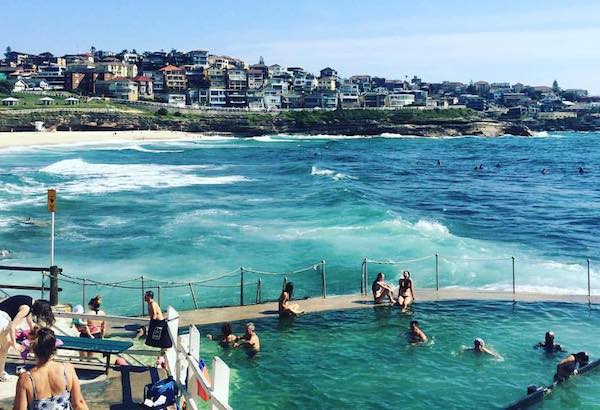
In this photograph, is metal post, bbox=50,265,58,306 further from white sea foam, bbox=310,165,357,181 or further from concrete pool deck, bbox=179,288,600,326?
white sea foam, bbox=310,165,357,181

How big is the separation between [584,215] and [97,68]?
503 feet

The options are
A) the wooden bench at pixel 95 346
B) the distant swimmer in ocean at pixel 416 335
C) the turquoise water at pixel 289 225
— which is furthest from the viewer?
A: the turquoise water at pixel 289 225

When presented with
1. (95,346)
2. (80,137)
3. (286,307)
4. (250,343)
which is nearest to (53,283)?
(250,343)

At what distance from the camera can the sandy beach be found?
Result: 9774 centimetres

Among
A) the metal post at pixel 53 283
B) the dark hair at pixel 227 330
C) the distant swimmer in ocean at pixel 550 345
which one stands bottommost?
the distant swimmer in ocean at pixel 550 345

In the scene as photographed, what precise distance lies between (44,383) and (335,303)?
11.7 metres

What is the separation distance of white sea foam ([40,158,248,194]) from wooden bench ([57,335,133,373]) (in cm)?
3756

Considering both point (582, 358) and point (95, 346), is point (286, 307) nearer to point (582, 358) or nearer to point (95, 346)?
point (582, 358)

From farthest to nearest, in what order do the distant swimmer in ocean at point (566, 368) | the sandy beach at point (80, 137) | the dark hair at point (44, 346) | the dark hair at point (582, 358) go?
the sandy beach at point (80, 137), the dark hair at point (582, 358), the distant swimmer in ocean at point (566, 368), the dark hair at point (44, 346)

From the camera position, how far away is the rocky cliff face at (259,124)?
12444cm

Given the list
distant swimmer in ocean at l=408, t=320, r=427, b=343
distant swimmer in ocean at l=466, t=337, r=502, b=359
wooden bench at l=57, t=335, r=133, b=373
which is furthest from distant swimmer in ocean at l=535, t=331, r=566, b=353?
wooden bench at l=57, t=335, r=133, b=373

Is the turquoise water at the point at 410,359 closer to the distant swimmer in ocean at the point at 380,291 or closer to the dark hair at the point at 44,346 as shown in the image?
the distant swimmer in ocean at the point at 380,291

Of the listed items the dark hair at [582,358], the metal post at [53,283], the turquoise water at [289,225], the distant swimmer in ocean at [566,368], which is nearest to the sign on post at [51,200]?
the metal post at [53,283]

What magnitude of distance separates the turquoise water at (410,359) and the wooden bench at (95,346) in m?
2.90
